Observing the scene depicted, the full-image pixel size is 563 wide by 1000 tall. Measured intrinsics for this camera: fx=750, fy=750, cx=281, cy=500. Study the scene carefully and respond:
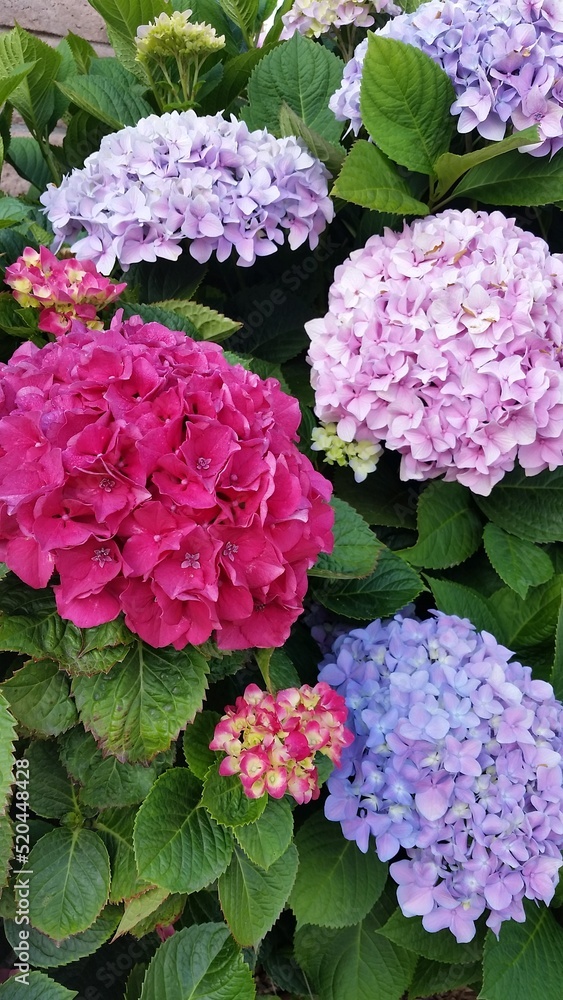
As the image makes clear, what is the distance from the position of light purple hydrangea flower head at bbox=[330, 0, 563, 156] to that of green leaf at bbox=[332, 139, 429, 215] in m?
0.11

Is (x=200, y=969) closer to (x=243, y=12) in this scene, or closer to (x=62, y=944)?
(x=62, y=944)

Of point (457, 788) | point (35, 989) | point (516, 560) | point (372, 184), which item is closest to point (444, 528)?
point (516, 560)

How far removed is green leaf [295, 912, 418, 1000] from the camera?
88cm

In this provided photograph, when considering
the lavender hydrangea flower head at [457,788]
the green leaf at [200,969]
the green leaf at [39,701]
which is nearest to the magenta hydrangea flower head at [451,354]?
the lavender hydrangea flower head at [457,788]

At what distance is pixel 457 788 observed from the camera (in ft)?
2.50

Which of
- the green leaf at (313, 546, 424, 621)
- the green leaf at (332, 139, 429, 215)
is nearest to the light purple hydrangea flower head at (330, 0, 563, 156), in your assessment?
the green leaf at (332, 139, 429, 215)

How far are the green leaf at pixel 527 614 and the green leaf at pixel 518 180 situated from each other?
533 mm

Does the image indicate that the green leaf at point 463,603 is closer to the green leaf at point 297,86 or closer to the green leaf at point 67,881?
→ the green leaf at point 67,881

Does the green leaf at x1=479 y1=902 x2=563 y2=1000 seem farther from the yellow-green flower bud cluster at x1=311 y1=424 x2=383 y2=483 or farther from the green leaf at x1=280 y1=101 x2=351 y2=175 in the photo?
the green leaf at x1=280 y1=101 x2=351 y2=175

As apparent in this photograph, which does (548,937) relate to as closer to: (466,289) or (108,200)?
(466,289)

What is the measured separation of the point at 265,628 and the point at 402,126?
77 cm

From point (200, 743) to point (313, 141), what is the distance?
0.82 metres

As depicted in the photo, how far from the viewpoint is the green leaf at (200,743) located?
2.51 feet

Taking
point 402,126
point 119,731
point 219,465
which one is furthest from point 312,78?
point 119,731
